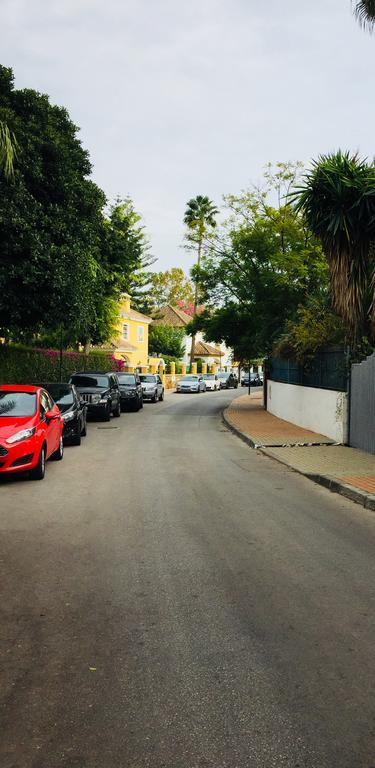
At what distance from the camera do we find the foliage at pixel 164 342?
80.0 metres

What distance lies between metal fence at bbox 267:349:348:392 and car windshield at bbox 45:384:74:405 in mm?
6492

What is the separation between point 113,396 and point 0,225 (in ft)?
28.1

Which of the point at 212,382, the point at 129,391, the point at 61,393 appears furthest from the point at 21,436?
the point at 212,382

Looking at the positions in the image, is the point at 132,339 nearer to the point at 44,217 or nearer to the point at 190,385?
the point at 190,385

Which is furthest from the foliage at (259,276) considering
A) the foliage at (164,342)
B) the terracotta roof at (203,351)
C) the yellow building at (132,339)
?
the terracotta roof at (203,351)

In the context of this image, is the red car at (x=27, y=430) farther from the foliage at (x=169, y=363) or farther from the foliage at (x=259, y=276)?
the foliage at (x=169, y=363)

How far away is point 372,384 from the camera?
13.5 m

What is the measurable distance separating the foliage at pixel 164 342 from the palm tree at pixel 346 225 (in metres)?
64.2

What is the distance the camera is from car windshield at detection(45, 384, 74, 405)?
15.6m

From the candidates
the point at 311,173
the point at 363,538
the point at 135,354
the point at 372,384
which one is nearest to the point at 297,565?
the point at 363,538

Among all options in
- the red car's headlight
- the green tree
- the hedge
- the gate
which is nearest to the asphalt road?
the red car's headlight

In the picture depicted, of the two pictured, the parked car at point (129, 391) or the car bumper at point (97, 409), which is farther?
the parked car at point (129, 391)

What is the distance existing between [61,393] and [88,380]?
6.80 meters

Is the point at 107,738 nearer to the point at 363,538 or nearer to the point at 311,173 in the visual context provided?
the point at 363,538
